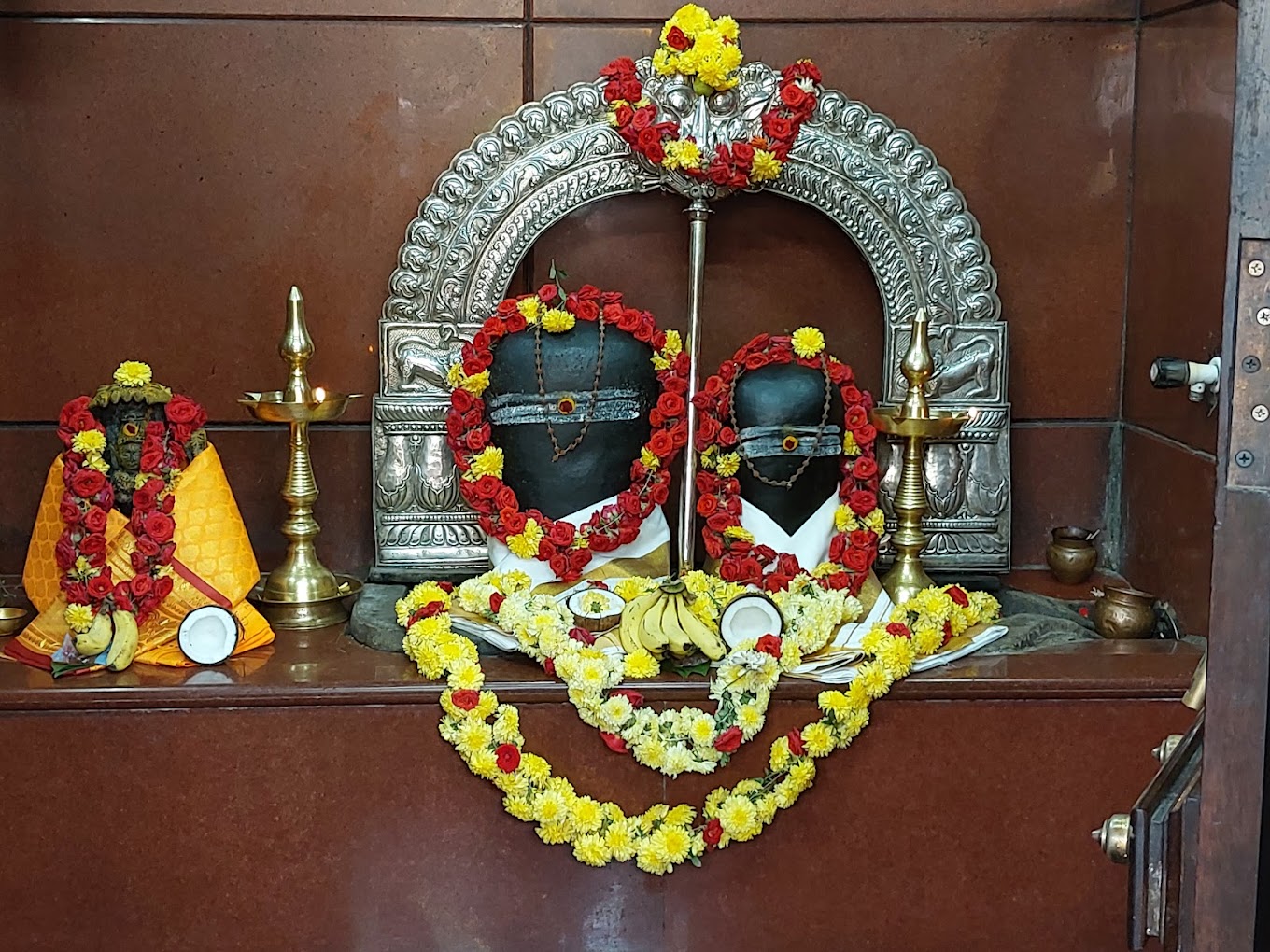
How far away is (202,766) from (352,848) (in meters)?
0.36

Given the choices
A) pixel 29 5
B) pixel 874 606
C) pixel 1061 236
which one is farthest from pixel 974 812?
pixel 29 5

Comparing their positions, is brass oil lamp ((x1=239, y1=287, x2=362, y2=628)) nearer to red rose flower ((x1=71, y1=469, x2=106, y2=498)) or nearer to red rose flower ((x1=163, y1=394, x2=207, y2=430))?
red rose flower ((x1=163, y1=394, x2=207, y2=430))

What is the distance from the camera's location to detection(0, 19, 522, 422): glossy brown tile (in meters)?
3.83

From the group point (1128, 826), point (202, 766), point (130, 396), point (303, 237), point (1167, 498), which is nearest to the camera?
point (1128, 826)

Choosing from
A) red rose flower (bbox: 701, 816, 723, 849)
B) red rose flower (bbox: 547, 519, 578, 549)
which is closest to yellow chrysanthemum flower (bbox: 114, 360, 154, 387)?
red rose flower (bbox: 547, 519, 578, 549)

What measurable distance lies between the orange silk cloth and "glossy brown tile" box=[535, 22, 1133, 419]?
53.6 inches

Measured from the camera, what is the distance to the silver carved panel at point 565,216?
380 centimetres

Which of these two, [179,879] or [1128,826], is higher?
[1128,826]

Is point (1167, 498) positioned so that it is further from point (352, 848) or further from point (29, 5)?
point (29, 5)

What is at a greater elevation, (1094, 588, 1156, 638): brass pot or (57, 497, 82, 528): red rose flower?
(57, 497, 82, 528): red rose flower

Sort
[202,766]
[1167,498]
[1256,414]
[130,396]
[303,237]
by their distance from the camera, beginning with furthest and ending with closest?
[303,237]
[1167,498]
[130,396]
[202,766]
[1256,414]

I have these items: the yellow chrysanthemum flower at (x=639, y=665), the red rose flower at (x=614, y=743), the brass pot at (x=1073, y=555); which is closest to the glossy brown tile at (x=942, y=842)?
the red rose flower at (x=614, y=743)

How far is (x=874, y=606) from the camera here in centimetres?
348

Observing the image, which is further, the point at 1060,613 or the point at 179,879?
the point at 1060,613
